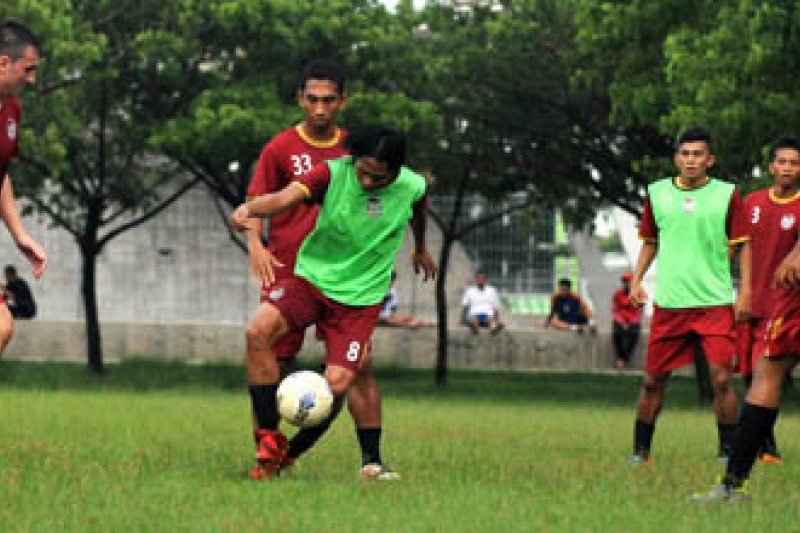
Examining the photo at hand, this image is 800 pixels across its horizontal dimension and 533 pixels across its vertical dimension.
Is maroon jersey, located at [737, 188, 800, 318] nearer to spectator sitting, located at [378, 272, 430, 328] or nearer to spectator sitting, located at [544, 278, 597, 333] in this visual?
spectator sitting, located at [378, 272, 430, 328]

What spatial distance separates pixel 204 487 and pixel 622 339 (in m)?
27.7

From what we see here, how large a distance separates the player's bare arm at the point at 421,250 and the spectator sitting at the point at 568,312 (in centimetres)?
2622

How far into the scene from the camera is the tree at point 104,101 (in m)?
30.0

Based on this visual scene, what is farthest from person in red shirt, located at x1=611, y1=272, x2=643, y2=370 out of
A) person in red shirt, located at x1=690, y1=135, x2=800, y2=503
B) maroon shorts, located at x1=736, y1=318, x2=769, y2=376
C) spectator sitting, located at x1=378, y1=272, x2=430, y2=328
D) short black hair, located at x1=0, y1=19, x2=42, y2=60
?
short black hair, located at x1=0, y1=19, x2=42, y2=60

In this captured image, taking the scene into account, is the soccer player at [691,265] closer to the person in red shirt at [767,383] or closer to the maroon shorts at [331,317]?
the maroon shorts at [331,317]

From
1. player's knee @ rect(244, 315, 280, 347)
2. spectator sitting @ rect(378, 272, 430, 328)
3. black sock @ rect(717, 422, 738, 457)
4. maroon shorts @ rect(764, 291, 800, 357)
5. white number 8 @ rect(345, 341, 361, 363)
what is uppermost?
maroon shorts @ rect(764, 291, 800, 357)

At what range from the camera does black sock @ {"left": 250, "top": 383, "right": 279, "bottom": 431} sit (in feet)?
38.6

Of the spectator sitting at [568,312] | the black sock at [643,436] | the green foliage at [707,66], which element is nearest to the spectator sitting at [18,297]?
the spectator sitting at [568,312]

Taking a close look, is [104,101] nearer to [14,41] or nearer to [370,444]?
[370,444]

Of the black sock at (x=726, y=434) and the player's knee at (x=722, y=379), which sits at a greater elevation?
the player's knee at (x=722, y=379)

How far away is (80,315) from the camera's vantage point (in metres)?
40.1

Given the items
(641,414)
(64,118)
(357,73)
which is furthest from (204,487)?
(357,73)

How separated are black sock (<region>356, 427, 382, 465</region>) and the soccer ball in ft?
2.66

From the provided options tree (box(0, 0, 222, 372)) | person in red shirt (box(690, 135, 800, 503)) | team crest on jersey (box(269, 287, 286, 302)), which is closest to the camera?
person in red shirt (box(690, 135, 800, 503))
